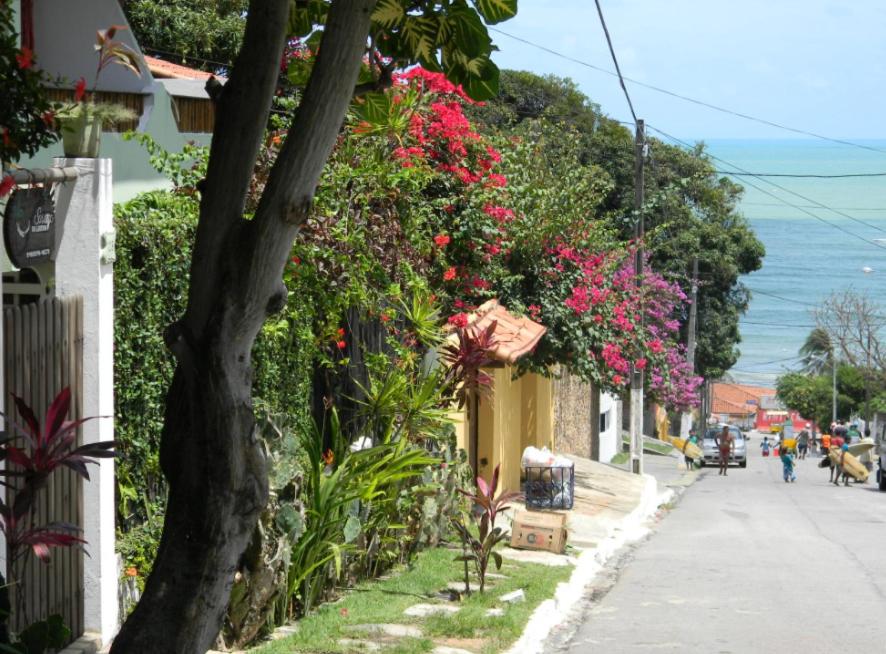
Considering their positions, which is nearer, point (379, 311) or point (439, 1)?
point (439, 1)

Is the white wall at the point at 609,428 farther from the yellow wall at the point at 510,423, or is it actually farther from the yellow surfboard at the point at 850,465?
the yellow wall at the point at 510,423

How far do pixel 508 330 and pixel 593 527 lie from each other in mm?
3029

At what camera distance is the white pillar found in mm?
8117

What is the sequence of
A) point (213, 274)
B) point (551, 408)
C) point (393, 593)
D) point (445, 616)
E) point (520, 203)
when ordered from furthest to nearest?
point (551, 408) < point (520, 203) < point (393, 593) < point (445, 616) < point (213, 274)

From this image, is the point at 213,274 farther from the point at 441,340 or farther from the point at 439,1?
the point at 441,340

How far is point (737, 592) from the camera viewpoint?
42.1 feet

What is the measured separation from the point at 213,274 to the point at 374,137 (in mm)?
8704

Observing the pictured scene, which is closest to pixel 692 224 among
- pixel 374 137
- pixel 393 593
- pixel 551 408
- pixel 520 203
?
pixel 551 408

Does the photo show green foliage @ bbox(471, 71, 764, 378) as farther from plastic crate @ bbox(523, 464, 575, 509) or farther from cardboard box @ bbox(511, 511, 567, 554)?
cardboard box @ bbox(511, 511, 567, 554)

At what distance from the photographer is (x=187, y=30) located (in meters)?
23.5

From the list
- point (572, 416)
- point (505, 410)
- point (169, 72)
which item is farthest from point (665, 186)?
point (169, 72)

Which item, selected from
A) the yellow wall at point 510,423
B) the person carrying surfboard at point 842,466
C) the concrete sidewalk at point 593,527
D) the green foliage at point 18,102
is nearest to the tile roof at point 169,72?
the yellow wall at point 510,423

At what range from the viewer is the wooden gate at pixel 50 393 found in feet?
24.6

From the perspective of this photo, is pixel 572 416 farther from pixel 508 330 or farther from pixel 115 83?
pixel 115 83
